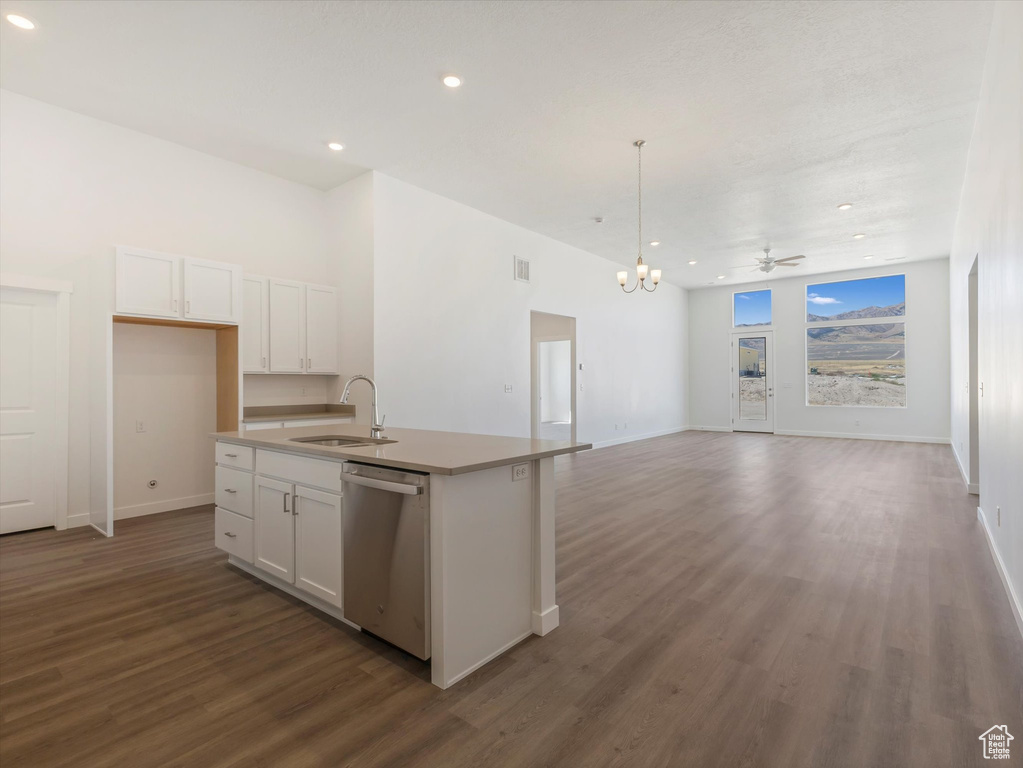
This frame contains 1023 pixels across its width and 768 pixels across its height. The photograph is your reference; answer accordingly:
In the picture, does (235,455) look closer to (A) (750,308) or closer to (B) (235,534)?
(B) (235,534)

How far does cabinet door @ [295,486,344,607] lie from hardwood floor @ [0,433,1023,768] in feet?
0.63

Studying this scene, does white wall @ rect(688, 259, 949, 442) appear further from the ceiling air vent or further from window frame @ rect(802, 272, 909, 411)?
the ceiling air vent

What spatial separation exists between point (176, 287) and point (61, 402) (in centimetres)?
138

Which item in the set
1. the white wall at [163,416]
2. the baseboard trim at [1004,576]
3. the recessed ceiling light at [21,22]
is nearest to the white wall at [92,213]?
the white wall at [163,416]

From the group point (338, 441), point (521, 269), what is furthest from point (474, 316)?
point (338, 441)

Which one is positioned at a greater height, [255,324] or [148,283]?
[148,283]

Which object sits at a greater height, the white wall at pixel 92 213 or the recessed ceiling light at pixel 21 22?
the recessed ceiling light at pixel 21 22

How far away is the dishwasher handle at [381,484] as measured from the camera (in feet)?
6.86

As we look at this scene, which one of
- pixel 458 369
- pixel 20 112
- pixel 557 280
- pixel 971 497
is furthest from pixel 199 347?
pixel 971 497

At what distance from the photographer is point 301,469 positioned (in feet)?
8.92

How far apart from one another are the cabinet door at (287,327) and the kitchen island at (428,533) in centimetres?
240

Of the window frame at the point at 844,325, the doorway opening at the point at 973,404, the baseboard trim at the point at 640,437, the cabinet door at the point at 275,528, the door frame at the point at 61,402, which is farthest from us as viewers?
the window frame at the point at 844,325

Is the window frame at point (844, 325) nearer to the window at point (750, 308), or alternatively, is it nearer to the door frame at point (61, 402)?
the window at point (750, 308)

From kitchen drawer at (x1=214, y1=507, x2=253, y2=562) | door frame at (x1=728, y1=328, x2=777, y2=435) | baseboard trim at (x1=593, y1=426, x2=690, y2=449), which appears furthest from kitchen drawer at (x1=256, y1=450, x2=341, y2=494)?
door frame at (x1=728, y1=328, x2=777, y2=435)
